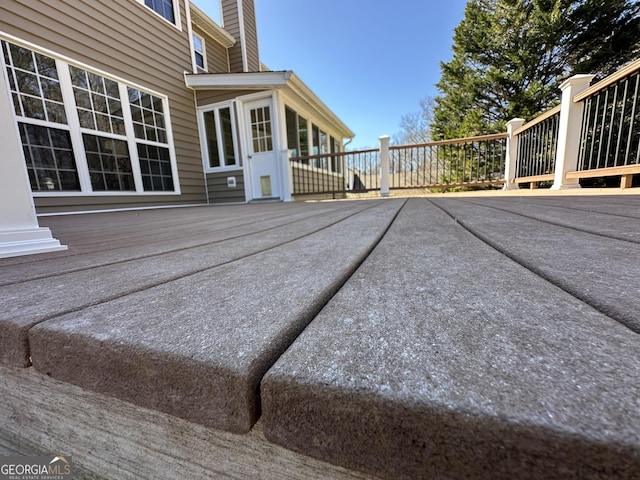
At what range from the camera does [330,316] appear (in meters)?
0.41

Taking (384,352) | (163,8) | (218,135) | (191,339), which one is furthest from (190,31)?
(384,352)

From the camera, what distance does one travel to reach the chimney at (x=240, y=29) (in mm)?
6434

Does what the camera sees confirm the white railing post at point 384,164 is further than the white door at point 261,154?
No

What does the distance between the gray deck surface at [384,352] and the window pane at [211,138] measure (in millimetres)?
5280

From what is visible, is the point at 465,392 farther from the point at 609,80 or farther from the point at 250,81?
the point at 250,81

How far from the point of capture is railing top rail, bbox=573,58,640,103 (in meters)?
1.92

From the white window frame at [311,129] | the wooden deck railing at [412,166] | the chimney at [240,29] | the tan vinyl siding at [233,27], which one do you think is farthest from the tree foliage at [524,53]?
the tan vinyl siding at [233,27]

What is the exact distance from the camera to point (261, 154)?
521cm

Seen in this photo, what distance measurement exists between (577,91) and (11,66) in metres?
5.73

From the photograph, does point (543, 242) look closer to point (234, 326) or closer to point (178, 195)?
point (234, 326)

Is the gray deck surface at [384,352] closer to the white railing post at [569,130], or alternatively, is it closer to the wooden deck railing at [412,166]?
the white railing post at [569,130]

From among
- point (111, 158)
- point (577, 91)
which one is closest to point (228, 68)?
point (111, 158)

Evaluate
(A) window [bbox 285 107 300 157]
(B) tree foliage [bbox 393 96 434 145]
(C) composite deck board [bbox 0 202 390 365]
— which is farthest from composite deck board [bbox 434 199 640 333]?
(B) tree foliage [bbox 393 96 434 145]

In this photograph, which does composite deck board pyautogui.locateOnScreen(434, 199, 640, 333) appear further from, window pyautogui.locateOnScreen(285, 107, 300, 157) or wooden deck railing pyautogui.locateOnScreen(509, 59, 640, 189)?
window pyautogui.locateOnScreen(285, 107, 300, 157)
